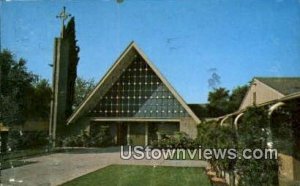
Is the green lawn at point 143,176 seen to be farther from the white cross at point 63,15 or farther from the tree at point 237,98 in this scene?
the white cross at point 63,15

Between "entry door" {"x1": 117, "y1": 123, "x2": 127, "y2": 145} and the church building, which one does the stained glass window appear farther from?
"entry door" {"x1": 117, "y1": 123, "x2": 127, "y2": 145}

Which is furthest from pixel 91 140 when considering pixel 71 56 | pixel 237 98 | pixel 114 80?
pixel 237 98

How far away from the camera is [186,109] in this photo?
11.2m

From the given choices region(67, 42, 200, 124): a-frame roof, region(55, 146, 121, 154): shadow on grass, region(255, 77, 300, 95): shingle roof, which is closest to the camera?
region(255, 77, 300, 95): shingle roof

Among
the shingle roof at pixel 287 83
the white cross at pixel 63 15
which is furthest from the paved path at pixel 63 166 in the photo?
the white cross at pixel 63 15

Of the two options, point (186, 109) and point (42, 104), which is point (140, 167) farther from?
point (42, 104)

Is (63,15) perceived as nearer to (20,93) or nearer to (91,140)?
(20,93)

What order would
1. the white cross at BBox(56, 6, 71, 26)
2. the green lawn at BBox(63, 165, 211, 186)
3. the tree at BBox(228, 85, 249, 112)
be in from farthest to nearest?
the tree at BBox(228, 85, 249, 112) < the green lawn at BBox(63, 165, 211, 186) < the white cross at BBox(56, 6, 71, 26)

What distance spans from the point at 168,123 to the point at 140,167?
204 centimetres

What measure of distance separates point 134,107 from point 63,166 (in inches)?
119

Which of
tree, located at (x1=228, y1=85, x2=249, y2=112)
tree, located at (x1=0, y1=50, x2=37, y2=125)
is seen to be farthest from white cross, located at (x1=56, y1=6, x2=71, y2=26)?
tree, located at (x1=228, y1=85, x2=249, y2=112)

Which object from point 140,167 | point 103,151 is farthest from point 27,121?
point 140,167

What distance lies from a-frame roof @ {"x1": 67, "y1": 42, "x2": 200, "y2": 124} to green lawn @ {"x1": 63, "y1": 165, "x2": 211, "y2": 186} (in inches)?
59.9

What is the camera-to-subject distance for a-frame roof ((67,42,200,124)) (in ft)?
36.4
